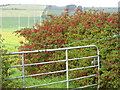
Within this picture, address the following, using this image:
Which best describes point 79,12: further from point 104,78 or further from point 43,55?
point 104,78

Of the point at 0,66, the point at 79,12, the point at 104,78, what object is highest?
the point at 79,12

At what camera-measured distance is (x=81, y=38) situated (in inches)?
274

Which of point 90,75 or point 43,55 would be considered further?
point 43,55

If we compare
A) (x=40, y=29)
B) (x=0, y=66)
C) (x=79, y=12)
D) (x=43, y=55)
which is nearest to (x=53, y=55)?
(x=43, y=55)

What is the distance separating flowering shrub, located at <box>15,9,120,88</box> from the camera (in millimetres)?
6465

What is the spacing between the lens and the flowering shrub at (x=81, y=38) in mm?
6465

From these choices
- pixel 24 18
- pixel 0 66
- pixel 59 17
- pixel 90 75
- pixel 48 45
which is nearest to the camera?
pixel 0 66

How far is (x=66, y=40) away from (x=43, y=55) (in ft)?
2.53

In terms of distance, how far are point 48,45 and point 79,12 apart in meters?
1.46

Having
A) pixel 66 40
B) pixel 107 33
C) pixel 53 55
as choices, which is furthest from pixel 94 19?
pixel 53 55

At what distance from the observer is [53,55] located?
747 cm

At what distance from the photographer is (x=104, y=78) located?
21.3 feet

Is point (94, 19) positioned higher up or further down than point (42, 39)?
higher up

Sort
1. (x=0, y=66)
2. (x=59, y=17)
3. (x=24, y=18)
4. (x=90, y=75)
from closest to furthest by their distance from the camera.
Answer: (x=0, y=66) → (x=90, y=75) → (x=59, y=17) → (x=24, y=18)
